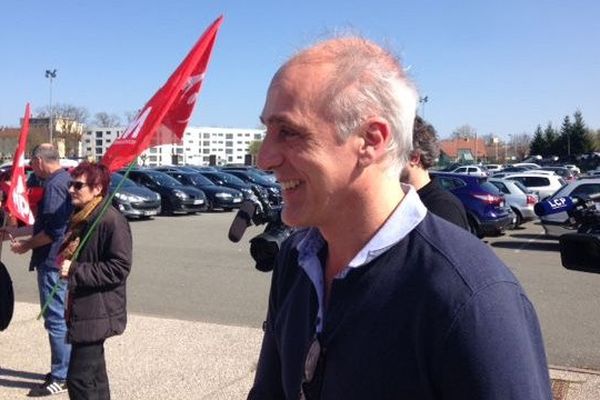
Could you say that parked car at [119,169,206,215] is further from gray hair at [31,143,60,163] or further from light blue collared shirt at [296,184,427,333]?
light blue collared shirt at [296,184,427,333]

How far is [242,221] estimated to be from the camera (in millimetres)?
3627

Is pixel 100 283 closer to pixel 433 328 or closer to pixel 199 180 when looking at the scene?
pixel 433 328

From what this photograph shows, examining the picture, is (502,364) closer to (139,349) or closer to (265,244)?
(265,244)

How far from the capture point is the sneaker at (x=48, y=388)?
5281mm

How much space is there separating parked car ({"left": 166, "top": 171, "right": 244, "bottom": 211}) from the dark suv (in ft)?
33.1

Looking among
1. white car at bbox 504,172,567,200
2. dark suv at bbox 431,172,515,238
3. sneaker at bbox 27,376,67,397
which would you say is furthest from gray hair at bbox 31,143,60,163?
white car at bbox 504,172,567,200

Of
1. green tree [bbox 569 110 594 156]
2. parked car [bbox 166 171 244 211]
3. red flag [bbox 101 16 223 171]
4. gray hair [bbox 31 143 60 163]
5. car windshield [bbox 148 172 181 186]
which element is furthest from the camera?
green tree [bbox 569 110 594 156]

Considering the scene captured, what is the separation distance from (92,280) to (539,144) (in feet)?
294

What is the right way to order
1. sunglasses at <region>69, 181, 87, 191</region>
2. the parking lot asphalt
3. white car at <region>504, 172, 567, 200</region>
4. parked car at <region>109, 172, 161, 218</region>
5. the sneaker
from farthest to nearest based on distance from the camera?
white car at <region>504, 172, 567, 200</region> → parked car at <region>109, 172, 161, 218</region> → the parking lot asphalt → the sneaker → sunglasses at <region>69, 181, 87, 191</region>

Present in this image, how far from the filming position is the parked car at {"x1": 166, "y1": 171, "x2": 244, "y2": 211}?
24703 millimetres

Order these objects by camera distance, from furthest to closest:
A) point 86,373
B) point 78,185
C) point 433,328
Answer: point 78,185 → point 86,373 → point 433,328

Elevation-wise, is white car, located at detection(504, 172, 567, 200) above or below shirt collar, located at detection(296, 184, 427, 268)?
below

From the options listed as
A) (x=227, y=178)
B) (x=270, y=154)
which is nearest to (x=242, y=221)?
(x=270, y=154)

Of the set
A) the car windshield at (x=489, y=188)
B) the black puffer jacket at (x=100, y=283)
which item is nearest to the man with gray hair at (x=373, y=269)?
the black puffer jacket at (x=100, y=283)
